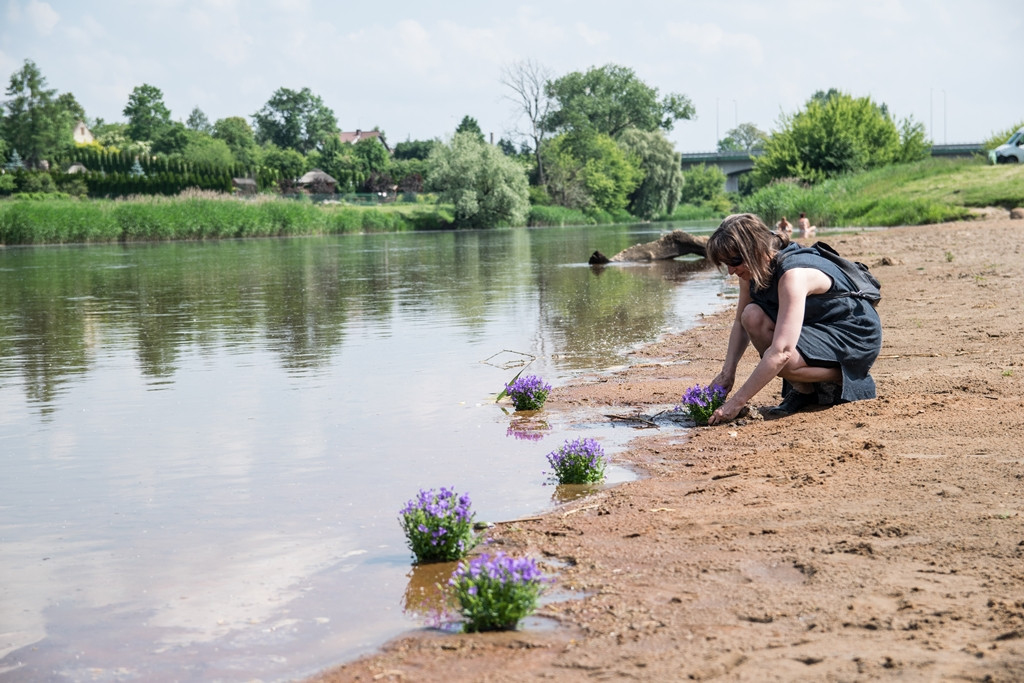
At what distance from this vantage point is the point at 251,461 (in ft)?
23.6

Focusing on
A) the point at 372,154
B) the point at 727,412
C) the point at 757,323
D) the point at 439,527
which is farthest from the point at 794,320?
the point at 372,154

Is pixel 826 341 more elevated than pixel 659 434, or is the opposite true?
pixel 826 341

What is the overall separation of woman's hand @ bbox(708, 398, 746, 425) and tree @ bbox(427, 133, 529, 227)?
2629 inches

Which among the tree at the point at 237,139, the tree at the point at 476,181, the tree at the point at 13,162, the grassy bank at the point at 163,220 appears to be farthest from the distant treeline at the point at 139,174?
the tree at the point at 476,181

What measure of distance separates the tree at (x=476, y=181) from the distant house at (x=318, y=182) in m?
32.7

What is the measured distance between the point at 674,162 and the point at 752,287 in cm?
10038

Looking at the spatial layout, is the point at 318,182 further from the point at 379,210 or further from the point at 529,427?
the point at 529,427

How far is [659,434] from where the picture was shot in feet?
24.7

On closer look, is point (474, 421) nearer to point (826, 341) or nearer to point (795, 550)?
point (826, 341)

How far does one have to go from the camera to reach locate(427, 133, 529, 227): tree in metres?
73.4

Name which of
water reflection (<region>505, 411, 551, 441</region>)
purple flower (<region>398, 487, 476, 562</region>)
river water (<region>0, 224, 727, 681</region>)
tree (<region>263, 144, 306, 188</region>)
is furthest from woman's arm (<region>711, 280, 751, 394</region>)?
tree (<region>263, 144, 306, 188</region>)

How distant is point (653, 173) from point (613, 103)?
503 inches

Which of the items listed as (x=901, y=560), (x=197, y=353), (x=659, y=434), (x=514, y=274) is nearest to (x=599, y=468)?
(x=659, y=434)

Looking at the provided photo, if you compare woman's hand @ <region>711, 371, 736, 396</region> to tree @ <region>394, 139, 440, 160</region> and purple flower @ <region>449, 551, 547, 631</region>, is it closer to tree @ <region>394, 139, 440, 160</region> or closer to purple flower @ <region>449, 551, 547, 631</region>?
purple flower @ <region>449, 551, 547, 631</region>
